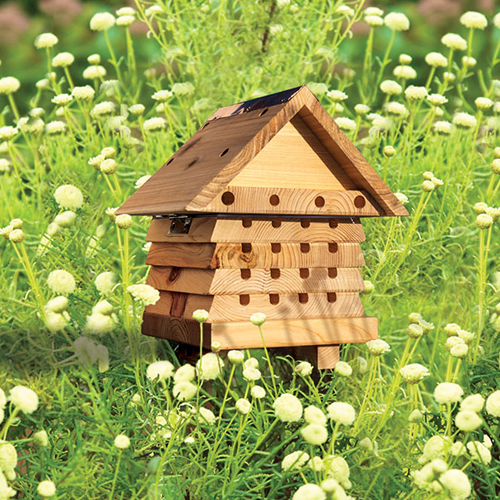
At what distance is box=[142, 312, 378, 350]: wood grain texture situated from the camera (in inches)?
77.9

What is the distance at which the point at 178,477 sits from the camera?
1890 millimetres

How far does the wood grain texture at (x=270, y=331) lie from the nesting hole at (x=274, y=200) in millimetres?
312

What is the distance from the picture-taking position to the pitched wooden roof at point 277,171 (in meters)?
1.95

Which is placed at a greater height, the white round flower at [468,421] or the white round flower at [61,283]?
the white round flower at [61,283]

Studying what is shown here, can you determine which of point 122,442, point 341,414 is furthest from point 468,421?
point 122,442

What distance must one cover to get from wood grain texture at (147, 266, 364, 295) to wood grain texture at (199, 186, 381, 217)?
0.16 m

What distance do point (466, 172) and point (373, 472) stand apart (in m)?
1.30

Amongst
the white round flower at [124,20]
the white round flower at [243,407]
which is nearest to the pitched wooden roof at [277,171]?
the white round flower at [243,407]

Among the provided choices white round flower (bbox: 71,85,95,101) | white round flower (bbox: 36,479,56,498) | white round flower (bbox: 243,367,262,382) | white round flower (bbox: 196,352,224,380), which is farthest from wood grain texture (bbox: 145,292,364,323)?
white round flower (bbox: 71,85,95,101)

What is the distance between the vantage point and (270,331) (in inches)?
79.9

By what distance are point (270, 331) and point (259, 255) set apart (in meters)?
0.20

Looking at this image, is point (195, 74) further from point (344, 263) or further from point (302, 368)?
point (302, 368)

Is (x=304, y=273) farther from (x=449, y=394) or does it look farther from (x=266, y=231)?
(x=449, y=394)

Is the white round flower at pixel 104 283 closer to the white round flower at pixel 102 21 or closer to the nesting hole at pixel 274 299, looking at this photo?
the nesting hole at pixel 274 299
